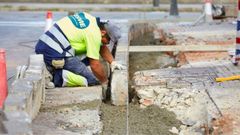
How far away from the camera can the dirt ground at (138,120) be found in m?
6.37

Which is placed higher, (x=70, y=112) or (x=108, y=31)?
(x=108, y=31)

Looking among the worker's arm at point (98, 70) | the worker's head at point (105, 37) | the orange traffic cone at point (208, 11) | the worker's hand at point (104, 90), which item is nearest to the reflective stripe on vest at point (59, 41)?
the worker's arm at point (98, 70)

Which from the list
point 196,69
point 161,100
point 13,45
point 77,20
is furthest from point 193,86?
point 13,45

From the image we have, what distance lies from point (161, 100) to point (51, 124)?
5.95ft

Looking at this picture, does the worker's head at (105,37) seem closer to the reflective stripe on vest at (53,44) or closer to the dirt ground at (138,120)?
the reflective stripe on vest at (53,44)

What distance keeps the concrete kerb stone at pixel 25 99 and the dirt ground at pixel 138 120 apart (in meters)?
0.81

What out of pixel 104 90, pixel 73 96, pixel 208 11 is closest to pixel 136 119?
pixel 73 96

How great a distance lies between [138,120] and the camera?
6.82m

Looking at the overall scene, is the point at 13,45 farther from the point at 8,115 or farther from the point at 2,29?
the point at 8,115

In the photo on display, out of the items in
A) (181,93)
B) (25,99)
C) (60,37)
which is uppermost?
Result: (25,99)

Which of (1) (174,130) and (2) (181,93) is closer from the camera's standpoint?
(1) (174,130)

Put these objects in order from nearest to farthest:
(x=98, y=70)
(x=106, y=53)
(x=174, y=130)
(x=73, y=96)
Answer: (x=174, y=130) < (x=73, y=96) < (x=98, y=70) < (x=106, y=53)

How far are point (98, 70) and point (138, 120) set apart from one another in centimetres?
133

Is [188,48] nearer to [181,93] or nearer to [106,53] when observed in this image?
[106,53]
